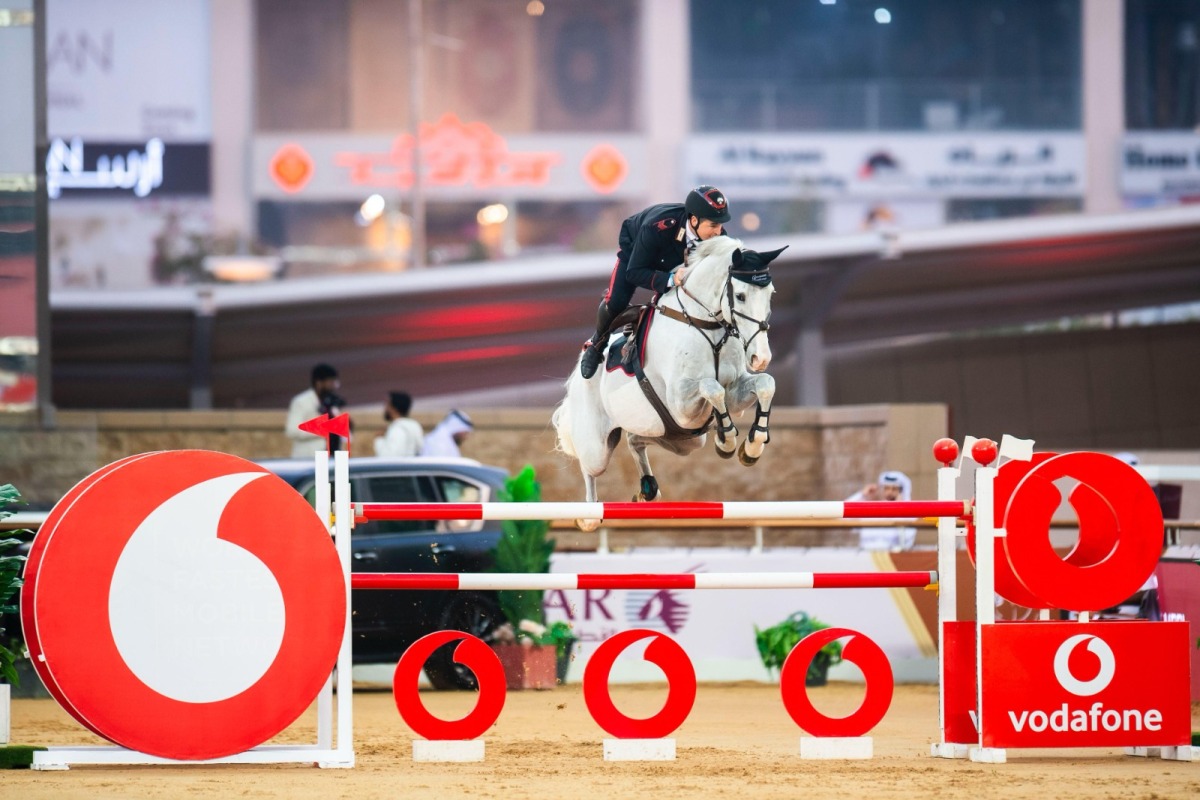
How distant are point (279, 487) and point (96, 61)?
25.3 m

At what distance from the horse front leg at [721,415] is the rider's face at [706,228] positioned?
0.60 metres

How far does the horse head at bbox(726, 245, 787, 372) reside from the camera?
226 inches

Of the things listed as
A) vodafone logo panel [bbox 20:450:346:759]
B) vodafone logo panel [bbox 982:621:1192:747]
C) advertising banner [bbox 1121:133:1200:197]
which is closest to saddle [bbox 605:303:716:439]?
vodafone logo panel [bbox 20:450:346:759]

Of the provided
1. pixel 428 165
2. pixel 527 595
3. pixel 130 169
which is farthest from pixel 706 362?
pixel 130 169

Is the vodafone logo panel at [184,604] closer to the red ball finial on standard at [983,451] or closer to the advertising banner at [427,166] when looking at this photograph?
the red ball finial on standard at [983,451]

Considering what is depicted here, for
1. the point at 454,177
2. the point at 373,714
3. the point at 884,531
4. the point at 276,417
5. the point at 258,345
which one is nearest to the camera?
the point at 373,714

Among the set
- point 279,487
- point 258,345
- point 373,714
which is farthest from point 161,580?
point 258,345

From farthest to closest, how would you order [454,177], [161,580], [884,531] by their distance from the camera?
[454,177]
[884,531]
[161,580]

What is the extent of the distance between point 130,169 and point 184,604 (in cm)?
2417

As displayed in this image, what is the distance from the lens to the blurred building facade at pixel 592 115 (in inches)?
1104

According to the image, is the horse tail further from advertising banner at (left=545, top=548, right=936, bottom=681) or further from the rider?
advertising banner at (left=545, top=548, right=936, bottom=681)

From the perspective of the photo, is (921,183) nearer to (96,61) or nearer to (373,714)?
(96,61)

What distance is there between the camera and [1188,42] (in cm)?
2950

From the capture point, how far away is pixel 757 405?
5.85m
